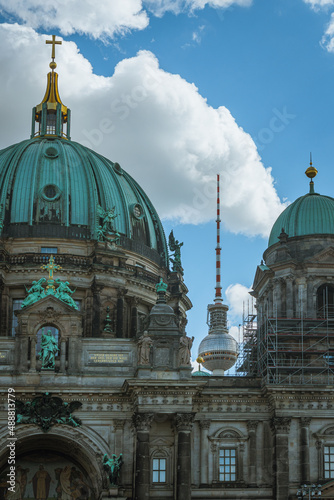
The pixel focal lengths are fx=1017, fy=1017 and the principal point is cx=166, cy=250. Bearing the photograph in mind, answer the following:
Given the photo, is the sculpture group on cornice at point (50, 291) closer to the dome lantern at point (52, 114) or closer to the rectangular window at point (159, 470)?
the rectangular window at point (159, 470)

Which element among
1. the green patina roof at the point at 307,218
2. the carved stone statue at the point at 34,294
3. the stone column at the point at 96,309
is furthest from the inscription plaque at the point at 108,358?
the green patina roof at the point at 307,218

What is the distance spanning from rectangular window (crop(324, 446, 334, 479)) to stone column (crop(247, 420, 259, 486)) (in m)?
4.18

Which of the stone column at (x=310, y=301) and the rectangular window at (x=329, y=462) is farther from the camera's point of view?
the stone column at (x=310, y=301)

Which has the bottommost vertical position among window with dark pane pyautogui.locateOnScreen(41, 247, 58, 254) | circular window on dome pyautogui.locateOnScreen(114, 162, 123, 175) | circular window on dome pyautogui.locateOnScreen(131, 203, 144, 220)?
window with dark pane pyautogui.locateOnScreen(41, 247, 58, 254)

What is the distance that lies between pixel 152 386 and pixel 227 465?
7.02 meters

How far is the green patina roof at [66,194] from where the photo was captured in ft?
237

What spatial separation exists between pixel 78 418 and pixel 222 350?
158 feet

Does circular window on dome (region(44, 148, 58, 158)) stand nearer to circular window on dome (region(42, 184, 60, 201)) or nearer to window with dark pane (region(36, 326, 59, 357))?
circular window on dome (region(42, 184, 60, 201))

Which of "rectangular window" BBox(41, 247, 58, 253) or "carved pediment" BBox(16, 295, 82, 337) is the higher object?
"rectangular window" BBox(41, 247, 58, 253)

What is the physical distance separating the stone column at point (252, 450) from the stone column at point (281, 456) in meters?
1.22

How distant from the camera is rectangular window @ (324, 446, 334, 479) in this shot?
60.4 m

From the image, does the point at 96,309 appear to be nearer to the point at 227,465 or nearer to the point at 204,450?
the point at 204,450

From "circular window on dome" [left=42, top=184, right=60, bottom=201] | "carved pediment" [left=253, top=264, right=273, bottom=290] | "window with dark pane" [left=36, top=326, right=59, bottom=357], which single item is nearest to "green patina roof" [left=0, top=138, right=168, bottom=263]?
"circular window on dome" [left=42, top=184, right=60, bottom=201]

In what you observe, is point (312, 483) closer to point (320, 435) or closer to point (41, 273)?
point (320, 435)
